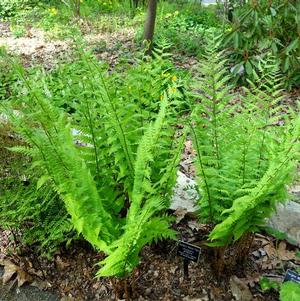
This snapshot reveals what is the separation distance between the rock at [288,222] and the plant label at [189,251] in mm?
626

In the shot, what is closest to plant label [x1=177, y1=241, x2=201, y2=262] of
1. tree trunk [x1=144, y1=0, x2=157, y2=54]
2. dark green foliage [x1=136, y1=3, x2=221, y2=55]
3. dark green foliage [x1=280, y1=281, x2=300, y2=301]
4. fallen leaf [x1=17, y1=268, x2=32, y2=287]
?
dark green foliage [x1=280, y1=281, x2=300, y2=301]

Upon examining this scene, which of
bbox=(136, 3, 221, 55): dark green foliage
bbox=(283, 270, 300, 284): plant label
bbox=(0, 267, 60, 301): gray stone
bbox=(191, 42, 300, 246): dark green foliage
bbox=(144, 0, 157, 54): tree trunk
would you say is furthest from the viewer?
bbox=(136, 3, 221, 55): dark green foliage

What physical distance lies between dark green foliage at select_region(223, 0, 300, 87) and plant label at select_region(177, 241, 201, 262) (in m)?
2.46

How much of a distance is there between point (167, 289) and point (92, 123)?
3.05 ft

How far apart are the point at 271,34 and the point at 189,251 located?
283 cm

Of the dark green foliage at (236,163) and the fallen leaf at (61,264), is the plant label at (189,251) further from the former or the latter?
the fallen leaf at (61,264)

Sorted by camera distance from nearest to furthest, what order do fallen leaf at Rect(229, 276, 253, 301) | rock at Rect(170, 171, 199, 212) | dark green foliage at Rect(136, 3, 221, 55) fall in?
fallen leaf at Rect(229, 276, 253, 301) < rock at Rect(170, 171, 199, 212) < dark green foliage at Rect(136, 3, 221, 55)

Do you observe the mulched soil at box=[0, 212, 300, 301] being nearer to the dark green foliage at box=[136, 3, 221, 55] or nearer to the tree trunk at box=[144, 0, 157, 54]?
the dark green foliage at box=[136, 3, 221, 55]

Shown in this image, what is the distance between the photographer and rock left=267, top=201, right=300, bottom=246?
226cm

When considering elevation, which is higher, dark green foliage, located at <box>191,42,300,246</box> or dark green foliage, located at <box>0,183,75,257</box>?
dark green foliage, located at <box>191,42,300,246</box>

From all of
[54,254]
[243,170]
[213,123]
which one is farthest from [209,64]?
[54,254]

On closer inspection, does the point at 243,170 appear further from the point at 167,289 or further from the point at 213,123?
the point at 167,289

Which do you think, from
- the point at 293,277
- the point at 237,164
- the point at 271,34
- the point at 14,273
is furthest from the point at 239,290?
the point at 271,34

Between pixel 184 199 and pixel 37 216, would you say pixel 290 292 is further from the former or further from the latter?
pixel 37 216
